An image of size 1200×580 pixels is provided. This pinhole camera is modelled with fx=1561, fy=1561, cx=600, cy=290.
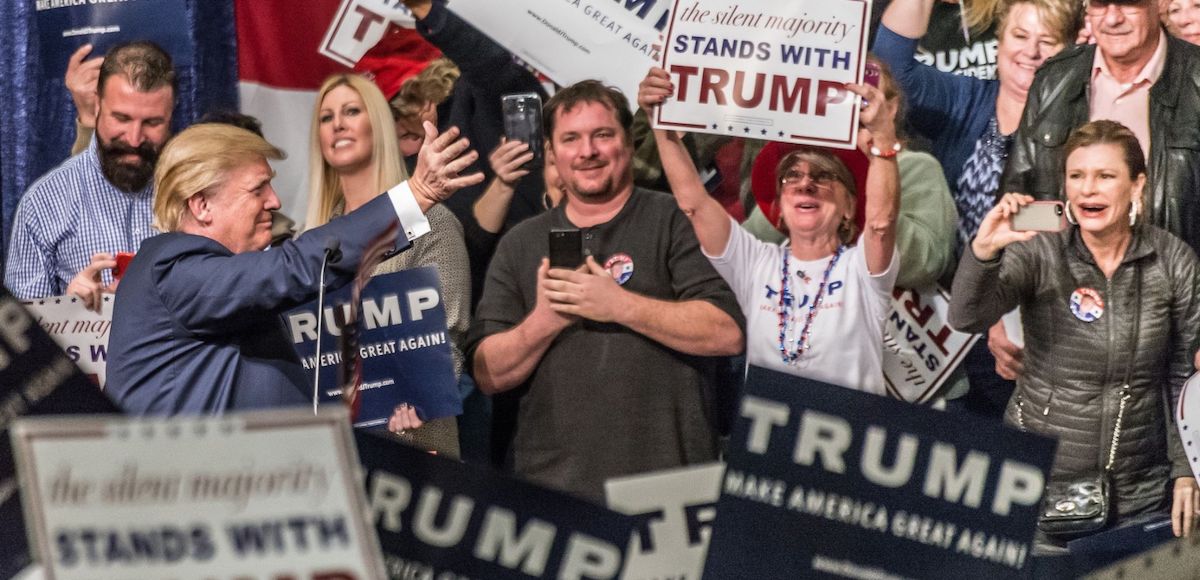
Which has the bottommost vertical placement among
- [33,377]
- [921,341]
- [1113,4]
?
[921,341]

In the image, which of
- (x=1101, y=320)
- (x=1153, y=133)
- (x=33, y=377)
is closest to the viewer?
(x=33, y=377)

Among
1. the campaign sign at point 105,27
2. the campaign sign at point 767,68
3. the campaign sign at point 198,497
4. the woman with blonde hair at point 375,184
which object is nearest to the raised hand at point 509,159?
the woman with blonde hair at point 375,184

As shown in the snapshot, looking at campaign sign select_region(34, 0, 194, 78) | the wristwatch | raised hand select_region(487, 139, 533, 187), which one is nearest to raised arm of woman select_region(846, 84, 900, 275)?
the wristwatch

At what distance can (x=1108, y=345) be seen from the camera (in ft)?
13.5

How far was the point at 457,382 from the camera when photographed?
14.3ft

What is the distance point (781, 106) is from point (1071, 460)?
121 cm

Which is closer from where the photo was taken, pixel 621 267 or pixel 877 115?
pixel 877 115

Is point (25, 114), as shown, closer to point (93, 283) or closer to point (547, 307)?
point (93, 283)

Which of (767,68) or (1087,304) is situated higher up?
(767,68)

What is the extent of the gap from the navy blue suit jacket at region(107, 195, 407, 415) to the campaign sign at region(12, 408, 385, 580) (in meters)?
1.85

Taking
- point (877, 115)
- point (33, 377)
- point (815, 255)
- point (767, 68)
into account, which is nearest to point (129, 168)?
point (767, 68)

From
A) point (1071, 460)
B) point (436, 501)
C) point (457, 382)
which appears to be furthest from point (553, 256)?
point (436, 501)

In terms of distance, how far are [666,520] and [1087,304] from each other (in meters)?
2.40

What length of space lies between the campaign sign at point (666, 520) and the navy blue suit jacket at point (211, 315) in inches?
54.0
